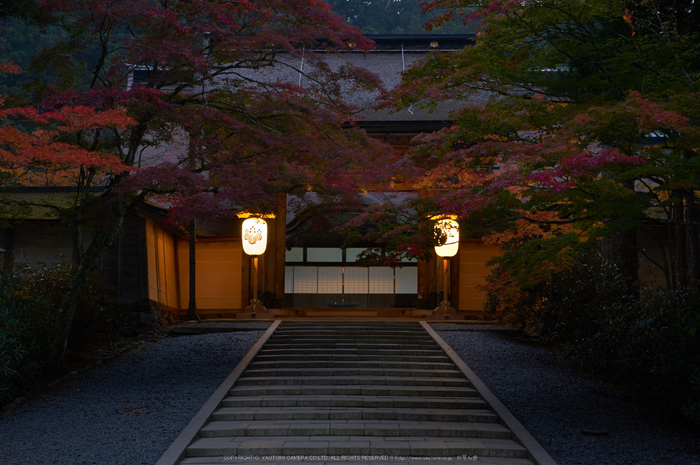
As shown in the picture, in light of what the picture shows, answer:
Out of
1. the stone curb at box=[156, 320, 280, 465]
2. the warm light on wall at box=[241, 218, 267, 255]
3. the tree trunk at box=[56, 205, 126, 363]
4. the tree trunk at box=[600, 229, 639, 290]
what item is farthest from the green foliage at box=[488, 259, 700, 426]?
the tree trunk at box=[56, 205, 126, 363]

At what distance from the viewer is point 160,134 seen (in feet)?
38.2

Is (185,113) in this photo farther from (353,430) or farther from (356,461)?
(356,461)

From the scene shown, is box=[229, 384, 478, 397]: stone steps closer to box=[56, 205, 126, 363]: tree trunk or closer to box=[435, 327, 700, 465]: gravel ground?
box=[435, 327, 700, 465]: gravel ground

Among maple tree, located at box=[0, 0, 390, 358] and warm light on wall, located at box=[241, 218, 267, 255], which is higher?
maple tree, located at box=[0, 0, 390, 358]

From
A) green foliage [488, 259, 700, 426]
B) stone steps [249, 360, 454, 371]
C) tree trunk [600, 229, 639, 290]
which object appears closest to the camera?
green foliage [488, 259, 700, 426]

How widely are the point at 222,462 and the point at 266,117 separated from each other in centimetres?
639

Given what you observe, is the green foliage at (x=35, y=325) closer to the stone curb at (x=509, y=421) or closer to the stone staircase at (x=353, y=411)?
the stone staircase at (x=353, y=411)

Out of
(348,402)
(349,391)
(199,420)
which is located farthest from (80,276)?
(348,402)

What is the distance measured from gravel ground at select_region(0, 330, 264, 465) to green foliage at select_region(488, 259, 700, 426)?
6.56m

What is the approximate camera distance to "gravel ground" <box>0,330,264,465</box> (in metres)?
6.94

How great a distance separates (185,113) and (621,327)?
8211 millimetres

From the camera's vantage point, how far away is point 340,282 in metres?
20.7

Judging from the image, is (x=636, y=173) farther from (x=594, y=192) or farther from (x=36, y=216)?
(x=36, y=216)

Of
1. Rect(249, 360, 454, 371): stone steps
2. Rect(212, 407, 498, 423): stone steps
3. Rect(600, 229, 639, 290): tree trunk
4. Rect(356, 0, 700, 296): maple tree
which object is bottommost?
Rect(212, 407, 498, 423): stone steps
